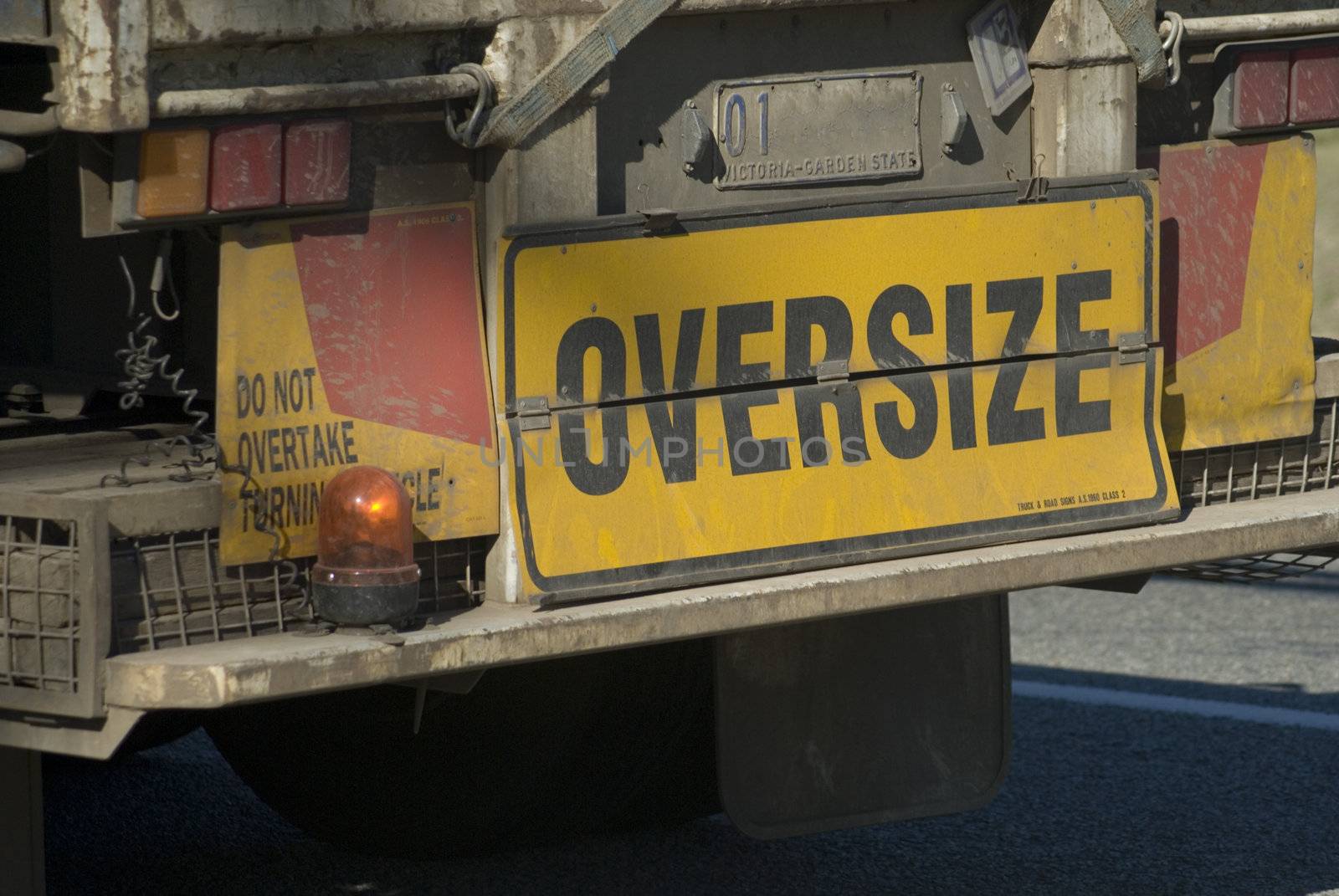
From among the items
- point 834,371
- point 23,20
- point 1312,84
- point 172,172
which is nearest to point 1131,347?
point 834,371

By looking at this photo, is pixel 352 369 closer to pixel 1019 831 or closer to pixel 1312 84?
pixel 1312 84

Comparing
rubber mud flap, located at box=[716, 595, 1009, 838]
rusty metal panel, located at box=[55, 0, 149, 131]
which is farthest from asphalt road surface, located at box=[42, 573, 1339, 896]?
rusty metal panel, located at box=[55, 0, 149, 131]

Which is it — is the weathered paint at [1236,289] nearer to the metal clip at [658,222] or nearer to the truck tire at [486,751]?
the metal clip at [658,222]

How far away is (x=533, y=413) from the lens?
3221 millimetres

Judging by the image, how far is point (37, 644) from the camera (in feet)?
9.59

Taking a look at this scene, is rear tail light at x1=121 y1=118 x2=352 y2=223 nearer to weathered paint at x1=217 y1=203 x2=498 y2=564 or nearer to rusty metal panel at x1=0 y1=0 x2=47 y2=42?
weathered paint at x1=217 y1=203 x2=498 y2=564

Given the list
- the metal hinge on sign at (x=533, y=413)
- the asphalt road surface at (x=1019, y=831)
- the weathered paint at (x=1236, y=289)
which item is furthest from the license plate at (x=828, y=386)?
the asphalt road surface at (x=1019, y=831)

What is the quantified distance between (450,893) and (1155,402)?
6.48ft

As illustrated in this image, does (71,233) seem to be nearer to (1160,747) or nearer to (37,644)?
(37,644)

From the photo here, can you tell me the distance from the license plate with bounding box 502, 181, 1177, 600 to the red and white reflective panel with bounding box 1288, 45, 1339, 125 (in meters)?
0.47

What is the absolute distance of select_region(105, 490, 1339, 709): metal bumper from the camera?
2.83 meters

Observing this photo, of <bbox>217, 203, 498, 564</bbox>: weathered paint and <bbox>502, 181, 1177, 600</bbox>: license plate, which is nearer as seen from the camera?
<bbox>217, 203, 498, 564</bbox>: weathered paint

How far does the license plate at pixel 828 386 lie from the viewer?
10.6ft

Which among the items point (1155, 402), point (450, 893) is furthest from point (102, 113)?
point (450, 893)
